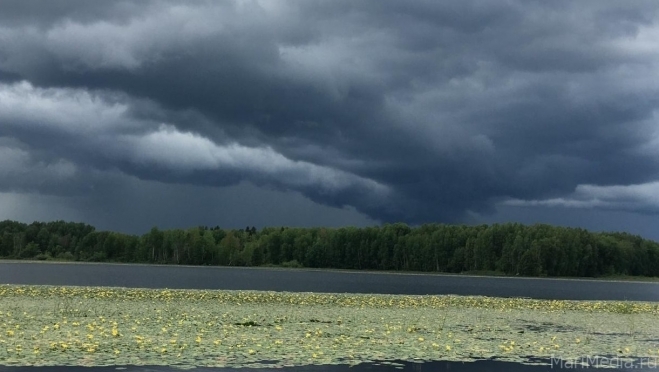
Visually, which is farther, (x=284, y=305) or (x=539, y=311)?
(x=539, y=311)

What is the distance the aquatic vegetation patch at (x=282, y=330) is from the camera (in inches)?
933

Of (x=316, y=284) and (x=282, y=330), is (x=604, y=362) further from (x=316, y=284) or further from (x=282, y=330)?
(x=316, y=284)

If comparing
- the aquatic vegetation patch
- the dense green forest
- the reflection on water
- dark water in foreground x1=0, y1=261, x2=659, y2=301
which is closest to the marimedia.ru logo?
the reflection on water

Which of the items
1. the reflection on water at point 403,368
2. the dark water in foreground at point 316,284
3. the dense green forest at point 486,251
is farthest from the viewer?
the dense green forest at point 486,251

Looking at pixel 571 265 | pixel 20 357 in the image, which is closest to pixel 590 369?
pixel 20 357

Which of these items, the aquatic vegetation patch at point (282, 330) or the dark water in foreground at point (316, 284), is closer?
the aquatic vegetation patch at point (282, 330)

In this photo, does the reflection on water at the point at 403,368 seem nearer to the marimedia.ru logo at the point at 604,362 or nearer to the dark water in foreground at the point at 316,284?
the marimedia.ru logo at the point at 604,362

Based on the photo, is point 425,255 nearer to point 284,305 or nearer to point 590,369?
point 284,305

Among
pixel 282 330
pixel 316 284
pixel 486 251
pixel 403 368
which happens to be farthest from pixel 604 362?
pixel 486 251

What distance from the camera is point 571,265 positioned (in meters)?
171

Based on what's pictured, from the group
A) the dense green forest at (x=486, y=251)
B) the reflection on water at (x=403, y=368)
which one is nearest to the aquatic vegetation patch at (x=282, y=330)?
the reflection on water at (x=403, y=368)

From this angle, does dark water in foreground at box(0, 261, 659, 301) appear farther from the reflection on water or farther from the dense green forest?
the reflection on water

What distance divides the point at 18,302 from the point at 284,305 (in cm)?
1621

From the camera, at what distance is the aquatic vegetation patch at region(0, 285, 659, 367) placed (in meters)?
23.7
